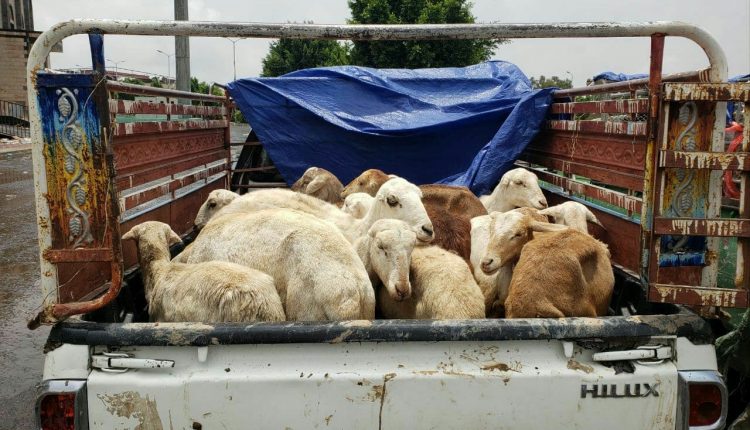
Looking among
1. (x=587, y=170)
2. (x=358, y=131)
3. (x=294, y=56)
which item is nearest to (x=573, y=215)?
(x=587, y=170)

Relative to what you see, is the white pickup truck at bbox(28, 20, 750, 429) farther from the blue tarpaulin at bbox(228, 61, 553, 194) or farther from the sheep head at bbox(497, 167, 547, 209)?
the blue tarpaulin at bbox(228, 61, 553, 194)

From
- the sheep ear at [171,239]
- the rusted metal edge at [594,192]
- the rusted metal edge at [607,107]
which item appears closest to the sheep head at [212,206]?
the sheep ear at [171,239]

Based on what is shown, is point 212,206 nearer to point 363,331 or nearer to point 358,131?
point 358,131

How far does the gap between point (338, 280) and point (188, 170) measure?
2.50m

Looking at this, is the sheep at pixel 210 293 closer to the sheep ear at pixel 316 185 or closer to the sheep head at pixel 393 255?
the sheep head at pixel 393 255

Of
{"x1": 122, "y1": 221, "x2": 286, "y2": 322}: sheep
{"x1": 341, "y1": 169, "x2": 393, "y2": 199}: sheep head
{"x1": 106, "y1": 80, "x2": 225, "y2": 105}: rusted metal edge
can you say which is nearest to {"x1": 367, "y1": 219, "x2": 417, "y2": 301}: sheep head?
{"x1": 122, "y1": 221, "x2": 286, "y2": 322}: sheep

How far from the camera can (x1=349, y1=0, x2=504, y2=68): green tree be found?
27234 mm

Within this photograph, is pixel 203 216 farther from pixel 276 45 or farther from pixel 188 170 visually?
pixel 276 45

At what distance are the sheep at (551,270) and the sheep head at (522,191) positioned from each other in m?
1.31

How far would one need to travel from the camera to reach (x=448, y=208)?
16.8ft

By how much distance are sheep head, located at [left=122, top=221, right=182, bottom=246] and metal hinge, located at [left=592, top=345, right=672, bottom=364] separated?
7.65 feet

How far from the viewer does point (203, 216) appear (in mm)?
4922

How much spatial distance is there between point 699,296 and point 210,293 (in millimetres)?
2043

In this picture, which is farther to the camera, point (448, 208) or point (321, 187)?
point (321, 187)
